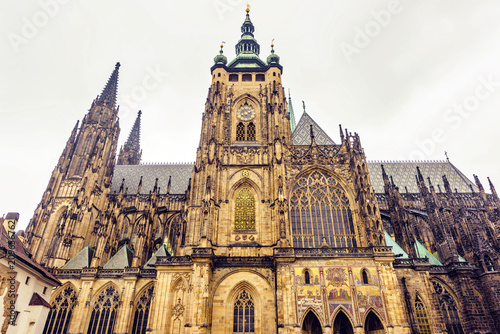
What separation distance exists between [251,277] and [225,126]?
1460cm

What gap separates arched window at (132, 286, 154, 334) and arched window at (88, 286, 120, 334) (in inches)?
68.4

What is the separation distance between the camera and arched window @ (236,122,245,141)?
102ft

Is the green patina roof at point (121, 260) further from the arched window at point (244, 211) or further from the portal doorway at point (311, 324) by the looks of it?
the portal doorway at point (311, 324)

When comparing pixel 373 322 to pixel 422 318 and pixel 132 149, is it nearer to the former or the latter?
pixel 422 318

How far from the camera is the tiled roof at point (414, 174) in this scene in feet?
126

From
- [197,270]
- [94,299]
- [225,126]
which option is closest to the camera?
[197,270]

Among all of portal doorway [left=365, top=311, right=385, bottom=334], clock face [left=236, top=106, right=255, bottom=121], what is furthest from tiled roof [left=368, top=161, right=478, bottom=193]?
portal doorway [left=365, top=311, right=385, bottom=334]

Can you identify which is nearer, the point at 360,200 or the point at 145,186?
the point at 360,200

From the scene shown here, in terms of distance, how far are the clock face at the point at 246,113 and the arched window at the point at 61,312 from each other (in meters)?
22.1

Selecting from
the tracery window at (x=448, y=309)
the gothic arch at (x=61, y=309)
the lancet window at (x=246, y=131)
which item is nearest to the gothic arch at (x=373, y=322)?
the tracery window at (x=448, y=309)

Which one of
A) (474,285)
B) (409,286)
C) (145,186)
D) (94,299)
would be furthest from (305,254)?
(145,186)

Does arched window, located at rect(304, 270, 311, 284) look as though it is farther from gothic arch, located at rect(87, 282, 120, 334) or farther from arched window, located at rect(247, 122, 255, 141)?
gothic arch, located at rect(87, 282, 120, 334)

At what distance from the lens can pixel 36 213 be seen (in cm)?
3406

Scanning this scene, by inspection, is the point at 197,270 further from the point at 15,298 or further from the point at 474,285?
the point at 474,285
